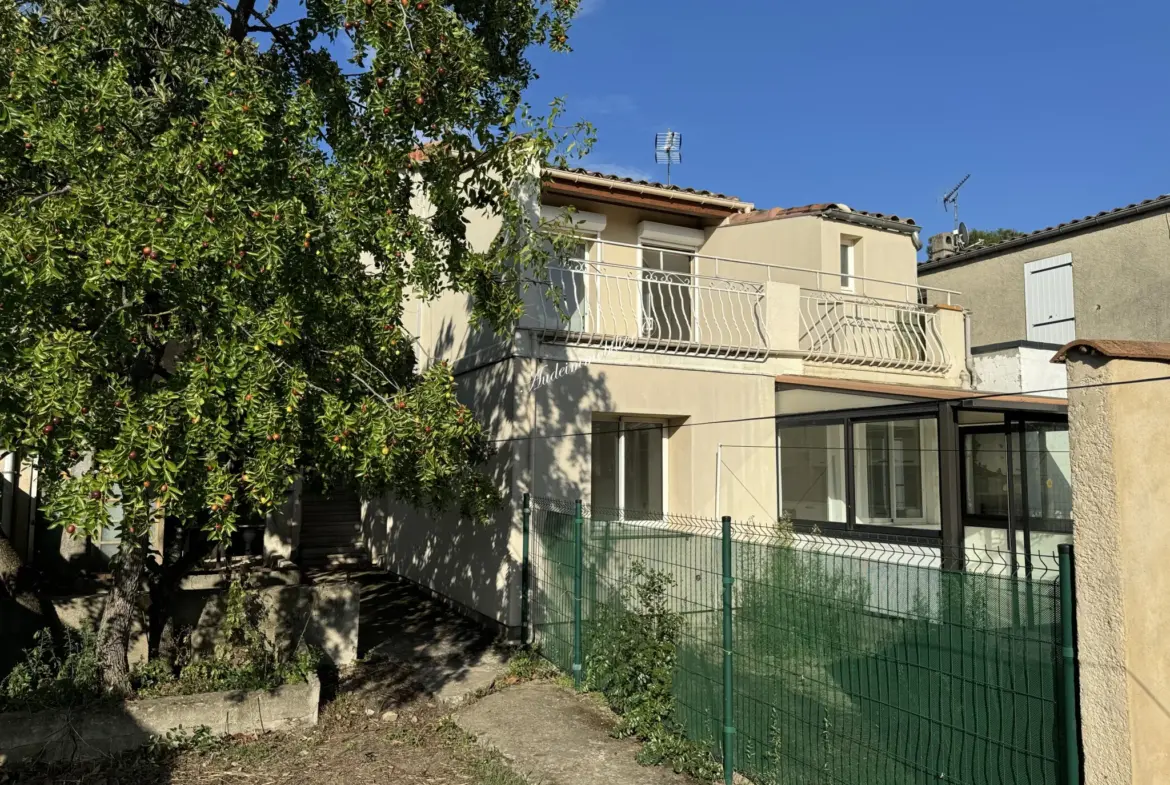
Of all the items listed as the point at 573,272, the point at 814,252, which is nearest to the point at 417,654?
the point at 573,272

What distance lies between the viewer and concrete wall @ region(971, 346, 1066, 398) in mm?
11867

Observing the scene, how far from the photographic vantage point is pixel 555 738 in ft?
21.6

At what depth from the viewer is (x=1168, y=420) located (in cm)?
397

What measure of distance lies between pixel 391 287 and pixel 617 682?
12.7 feet

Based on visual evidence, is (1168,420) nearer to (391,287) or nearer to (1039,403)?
(391,287)

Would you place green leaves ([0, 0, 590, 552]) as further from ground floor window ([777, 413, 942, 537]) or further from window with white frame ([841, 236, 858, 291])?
window with white frame ([841, 236, 858, 291])

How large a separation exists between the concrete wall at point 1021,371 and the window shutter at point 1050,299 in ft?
13.8

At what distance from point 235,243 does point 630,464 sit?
22.3ft

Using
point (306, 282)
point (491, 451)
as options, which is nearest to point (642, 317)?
point (491, 451)

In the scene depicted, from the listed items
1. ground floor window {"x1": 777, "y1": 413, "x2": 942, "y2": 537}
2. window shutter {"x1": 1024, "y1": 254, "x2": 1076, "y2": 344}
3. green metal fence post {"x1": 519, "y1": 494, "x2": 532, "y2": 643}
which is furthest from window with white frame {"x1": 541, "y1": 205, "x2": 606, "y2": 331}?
window shutter {"x1": 1024, "y1": 254, "x2": 1076, "y2": 344}

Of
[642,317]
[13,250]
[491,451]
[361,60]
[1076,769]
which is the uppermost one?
[361,60]

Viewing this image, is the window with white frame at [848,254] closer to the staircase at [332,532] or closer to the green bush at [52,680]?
the staircase at [332,532]

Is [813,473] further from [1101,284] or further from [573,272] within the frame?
[1101,284]

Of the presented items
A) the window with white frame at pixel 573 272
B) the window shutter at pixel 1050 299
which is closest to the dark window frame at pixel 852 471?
the window with white frame at pixel 573 272
